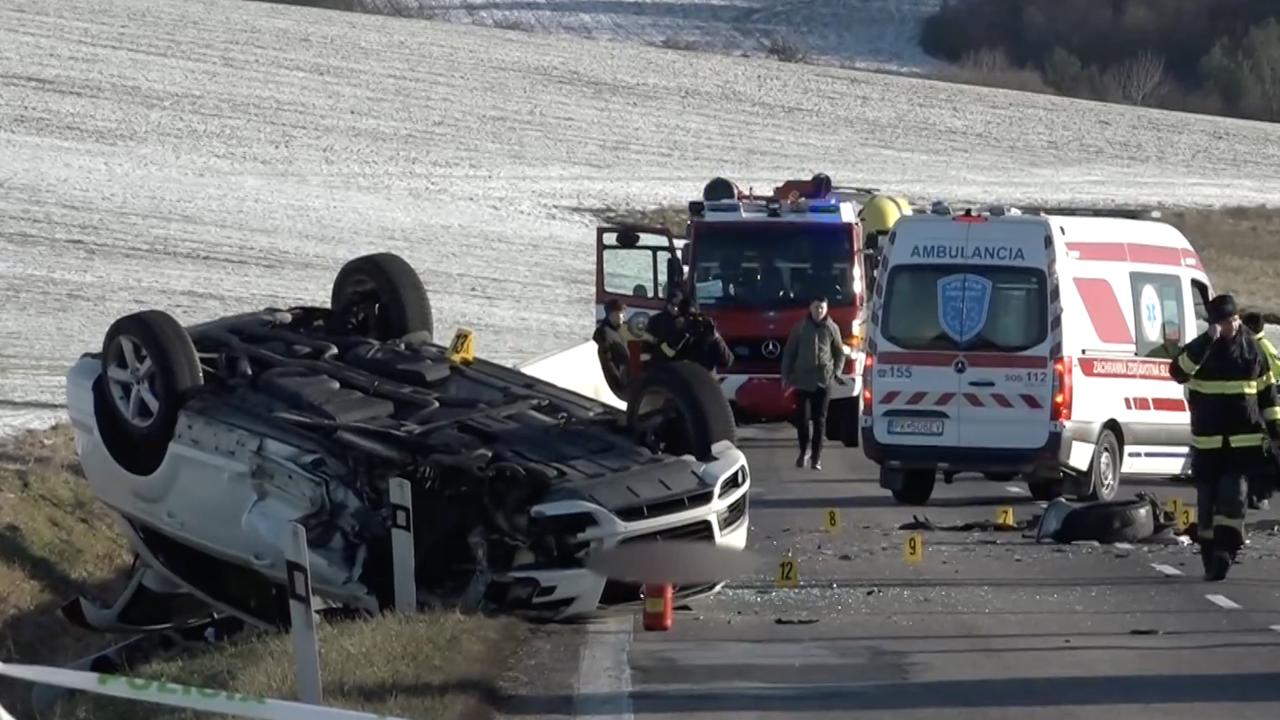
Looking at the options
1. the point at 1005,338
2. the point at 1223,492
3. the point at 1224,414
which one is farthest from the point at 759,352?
the point at 1223,492

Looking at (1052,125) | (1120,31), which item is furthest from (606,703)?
(1120,31)

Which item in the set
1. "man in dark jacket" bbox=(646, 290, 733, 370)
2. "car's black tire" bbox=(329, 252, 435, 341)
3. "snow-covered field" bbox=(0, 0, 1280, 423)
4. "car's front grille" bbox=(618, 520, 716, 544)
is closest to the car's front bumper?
"car's front grille" bbox=(618, 520, 716, 544)

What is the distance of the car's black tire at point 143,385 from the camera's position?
10789 millimetres

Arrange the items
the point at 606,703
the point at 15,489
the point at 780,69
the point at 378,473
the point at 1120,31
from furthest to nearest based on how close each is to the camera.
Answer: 1. the point at 1120,31
2. the point at 780,69
3. the point at 15,489
4. the point at 378,473
5. the point at 606,703

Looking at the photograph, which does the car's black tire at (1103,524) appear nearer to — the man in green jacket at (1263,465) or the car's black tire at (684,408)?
the man in green jacket at (1263,465)

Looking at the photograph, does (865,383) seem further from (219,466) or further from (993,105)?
(993,105)

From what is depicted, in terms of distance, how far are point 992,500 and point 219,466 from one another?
8553 mm

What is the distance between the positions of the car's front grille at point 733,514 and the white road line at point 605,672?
734mm

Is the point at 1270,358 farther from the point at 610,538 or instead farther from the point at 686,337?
the point at 686,337

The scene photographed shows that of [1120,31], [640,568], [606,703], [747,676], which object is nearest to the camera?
[640,568]

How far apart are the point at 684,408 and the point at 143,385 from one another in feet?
9.14

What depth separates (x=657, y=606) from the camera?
9852 mm

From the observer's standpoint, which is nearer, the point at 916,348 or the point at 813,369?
the point at 916,348

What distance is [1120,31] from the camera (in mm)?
88812
